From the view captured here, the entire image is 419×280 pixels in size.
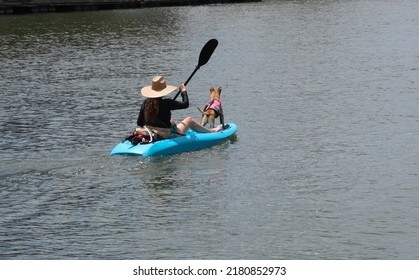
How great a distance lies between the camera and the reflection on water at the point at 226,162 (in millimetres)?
17484

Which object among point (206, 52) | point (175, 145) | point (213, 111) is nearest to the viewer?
point (175, 145)

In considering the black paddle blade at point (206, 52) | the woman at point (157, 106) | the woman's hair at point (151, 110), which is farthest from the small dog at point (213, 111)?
the woman's hair at point (151, 110)

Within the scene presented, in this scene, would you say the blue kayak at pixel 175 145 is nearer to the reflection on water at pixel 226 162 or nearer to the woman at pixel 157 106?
the reflection on water at pixel 226 162

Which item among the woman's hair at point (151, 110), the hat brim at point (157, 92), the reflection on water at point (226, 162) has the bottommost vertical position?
the reflection on water at point (226, 162)

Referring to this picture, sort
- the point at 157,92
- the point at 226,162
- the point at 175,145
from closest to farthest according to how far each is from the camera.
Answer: the point at 157,92, the point at 175,145, the point at 226,162

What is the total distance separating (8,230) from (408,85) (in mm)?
20229

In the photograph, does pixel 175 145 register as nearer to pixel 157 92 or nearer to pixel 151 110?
pixel 151 110

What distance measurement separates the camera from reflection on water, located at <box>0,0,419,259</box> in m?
17.5

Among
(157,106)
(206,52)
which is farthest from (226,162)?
(206,52)

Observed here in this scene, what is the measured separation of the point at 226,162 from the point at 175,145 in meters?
1.17

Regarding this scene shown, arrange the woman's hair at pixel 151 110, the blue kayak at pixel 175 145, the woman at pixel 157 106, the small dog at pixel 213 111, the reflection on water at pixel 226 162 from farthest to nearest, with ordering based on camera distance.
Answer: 1. the small dog at pixel 213 111
2. the woman's hair at pixel 151 110
3. the woman at pixel 157 106
4. the blue kayak at pixel 175 145
5. the reflection on water at pixel 226 162

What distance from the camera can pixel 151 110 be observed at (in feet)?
74.2

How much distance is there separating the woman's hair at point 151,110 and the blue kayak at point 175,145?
1.79 feet
